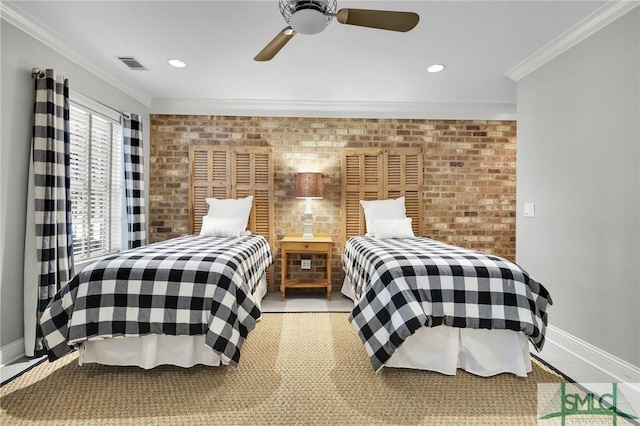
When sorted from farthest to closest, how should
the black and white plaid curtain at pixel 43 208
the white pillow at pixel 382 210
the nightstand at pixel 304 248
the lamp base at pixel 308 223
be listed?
the lamp base at pixel 308 223 < the white pillow at pixel 382 210 < the nightstand at pixel 304 248 < the black and white plaid curtain at pixel 43 208

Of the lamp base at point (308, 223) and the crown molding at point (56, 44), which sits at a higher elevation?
the crown molding at point (56, 44)

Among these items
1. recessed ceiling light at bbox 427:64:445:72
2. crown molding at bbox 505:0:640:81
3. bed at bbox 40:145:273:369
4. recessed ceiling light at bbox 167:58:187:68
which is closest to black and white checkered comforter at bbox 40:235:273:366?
bed at bbox 40:145:273:369

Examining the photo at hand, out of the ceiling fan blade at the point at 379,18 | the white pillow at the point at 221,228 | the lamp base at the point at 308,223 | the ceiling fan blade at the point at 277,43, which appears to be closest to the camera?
the ceiling fan blade at the point at 379,18

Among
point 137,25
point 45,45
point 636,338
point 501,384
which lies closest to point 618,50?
point 636,338

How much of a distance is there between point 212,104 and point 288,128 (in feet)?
3.24

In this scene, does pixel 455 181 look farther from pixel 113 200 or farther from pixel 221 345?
pixel 113 200

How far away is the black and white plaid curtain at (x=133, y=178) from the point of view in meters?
3.64

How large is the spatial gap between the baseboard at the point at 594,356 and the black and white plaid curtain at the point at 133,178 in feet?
13.1

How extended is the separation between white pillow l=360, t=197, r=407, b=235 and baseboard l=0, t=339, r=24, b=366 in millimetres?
3176

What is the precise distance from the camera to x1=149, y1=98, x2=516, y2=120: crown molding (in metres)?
4.14

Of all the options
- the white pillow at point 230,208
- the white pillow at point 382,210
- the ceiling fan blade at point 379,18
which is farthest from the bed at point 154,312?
the white pillow at point 382,210

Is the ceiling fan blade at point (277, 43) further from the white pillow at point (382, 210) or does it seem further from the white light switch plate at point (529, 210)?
the white light switch plate at point (529, 210)

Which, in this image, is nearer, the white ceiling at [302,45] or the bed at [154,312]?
the bed at [154,312]

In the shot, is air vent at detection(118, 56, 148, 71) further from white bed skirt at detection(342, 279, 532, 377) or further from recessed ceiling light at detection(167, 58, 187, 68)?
white bed skirt at detection(342, 279, 532, 377)
